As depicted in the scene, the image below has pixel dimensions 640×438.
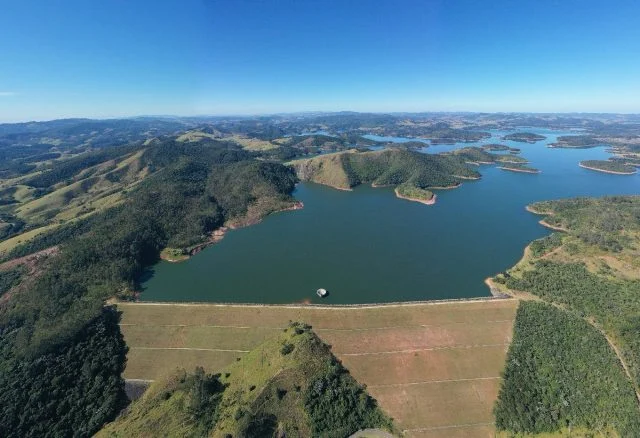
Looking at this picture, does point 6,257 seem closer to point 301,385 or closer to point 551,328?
point 301,385

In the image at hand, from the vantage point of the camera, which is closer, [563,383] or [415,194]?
[563,383]

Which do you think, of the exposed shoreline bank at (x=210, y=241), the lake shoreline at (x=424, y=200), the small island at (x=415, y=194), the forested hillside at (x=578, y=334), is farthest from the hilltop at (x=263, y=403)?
the small island at (x=415, y=194)

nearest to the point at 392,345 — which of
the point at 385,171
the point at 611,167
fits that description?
the point at 385,171

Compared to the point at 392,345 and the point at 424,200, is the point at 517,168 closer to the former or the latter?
the point at 424,200

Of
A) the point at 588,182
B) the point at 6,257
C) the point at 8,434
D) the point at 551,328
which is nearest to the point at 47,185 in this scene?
the point at 6,257

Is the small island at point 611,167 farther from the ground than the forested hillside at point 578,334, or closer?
farther from the ground

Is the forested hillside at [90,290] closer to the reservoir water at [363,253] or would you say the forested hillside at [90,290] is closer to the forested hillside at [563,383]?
the reservoir water at [363,253]
